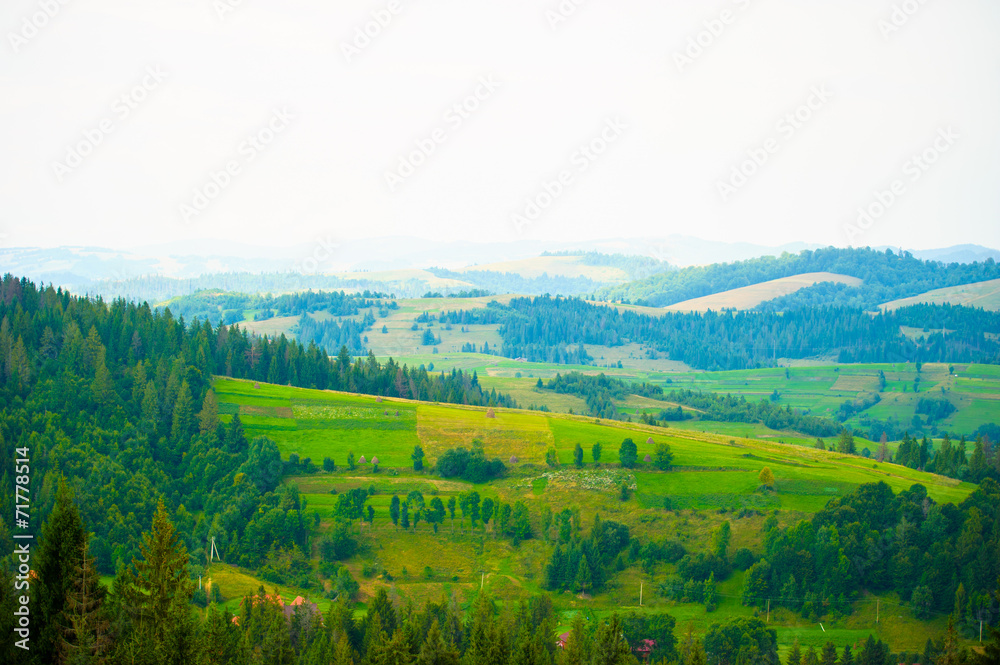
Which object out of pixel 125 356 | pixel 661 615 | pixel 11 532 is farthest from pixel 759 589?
pixel 125 356

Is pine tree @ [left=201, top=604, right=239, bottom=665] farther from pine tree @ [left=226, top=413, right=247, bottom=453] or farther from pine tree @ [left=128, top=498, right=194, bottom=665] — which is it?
pine tree @ [left=226, top=413, right=247, bottom=453]

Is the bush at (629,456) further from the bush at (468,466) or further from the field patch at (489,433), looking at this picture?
the bush at (468,466)

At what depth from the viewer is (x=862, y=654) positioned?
9469cm

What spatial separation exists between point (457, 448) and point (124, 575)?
3266 inches

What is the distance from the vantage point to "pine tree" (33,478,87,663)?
164 feet

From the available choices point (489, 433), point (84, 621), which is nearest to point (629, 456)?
point (489, 433)

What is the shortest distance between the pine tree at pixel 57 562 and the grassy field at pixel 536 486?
191 ft

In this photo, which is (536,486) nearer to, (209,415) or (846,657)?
(846,657)

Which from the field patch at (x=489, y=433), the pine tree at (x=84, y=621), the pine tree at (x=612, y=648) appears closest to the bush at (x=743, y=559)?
the field patch at (x=489, y=433)

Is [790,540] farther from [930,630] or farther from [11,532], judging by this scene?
[11,532]

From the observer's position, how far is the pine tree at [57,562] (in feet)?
164

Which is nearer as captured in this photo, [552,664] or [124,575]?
[124,575]

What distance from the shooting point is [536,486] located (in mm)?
134750

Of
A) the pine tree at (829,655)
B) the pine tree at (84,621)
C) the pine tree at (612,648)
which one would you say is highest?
the pine tree at (84,621)
